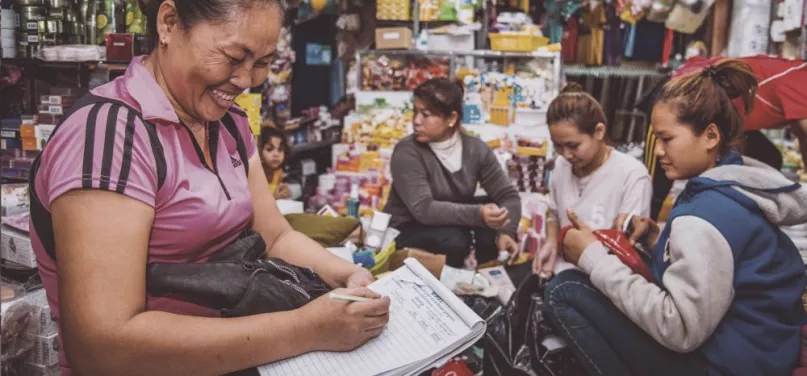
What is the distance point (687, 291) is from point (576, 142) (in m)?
1.31

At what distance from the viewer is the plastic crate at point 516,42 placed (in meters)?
5.48

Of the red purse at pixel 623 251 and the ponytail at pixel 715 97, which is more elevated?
the ponytail at pixel 715 97

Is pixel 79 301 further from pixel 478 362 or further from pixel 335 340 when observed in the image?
pixel 478 362


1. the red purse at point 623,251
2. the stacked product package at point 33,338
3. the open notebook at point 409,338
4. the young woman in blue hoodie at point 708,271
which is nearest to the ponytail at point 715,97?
the young woman in blue hoodie at point 708,271

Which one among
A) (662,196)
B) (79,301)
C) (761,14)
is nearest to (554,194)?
(662,196)

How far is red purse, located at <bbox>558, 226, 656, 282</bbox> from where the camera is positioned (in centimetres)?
184

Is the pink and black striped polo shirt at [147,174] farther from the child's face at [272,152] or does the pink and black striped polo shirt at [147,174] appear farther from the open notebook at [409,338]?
the child's face at [272,152]

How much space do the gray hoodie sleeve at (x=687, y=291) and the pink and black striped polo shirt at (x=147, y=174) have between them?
1.07 meters

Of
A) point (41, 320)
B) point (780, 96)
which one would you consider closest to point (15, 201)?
point (41, 320)

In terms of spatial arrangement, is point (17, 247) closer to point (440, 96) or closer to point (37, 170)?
point (37, 170)

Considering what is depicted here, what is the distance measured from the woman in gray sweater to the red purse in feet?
4.34

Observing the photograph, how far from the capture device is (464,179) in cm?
356

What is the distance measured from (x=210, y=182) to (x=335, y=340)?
1.32 feet

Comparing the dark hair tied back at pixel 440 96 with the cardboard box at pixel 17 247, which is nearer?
the cardboard box at pixel 17 247
